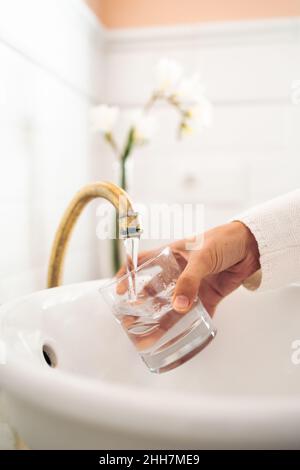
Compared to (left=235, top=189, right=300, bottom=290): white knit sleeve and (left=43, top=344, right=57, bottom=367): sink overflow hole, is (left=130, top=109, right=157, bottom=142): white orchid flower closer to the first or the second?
(left=235, top=189, right=300, bottom=290): white knit sleeve

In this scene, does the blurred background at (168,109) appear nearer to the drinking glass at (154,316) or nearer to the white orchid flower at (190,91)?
the white orchid flower at (190,91)

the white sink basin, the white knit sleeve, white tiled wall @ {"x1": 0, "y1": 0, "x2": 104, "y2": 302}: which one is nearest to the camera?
the white sink basin

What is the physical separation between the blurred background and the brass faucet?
0.39 m

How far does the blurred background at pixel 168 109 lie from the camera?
1.34m

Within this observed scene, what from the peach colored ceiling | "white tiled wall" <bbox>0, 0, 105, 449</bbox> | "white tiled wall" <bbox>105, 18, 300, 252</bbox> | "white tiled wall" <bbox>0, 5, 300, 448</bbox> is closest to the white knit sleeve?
"white tiled wall" <bbox>0, 0, 105, 449</bbox>

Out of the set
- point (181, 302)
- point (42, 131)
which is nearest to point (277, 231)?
point (181, 302)

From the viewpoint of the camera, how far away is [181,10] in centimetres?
153

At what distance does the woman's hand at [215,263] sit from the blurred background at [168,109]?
56 centimetres

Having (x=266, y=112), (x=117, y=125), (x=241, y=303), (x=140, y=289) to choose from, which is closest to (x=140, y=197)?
(x=117, y=125)

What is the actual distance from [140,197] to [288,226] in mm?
890

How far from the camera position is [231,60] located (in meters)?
1.49

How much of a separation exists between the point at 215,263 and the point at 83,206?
0.86 feet

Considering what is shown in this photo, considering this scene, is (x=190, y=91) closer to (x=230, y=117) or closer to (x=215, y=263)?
(x=230, y=117)

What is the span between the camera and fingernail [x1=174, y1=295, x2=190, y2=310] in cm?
57
